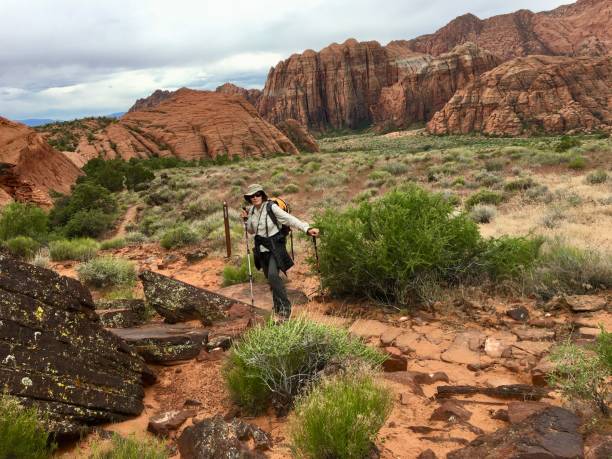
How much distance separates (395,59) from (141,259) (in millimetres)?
156430

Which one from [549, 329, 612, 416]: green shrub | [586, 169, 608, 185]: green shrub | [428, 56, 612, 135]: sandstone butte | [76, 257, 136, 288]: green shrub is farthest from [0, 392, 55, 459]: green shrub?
[428, 56, 612, 135]: sandstone butte

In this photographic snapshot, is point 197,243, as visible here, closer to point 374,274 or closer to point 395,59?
point 374,274

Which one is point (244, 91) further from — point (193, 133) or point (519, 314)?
point (519, 314)

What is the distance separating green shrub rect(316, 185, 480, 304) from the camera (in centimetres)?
625

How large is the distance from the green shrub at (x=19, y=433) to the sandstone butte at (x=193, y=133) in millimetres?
49382

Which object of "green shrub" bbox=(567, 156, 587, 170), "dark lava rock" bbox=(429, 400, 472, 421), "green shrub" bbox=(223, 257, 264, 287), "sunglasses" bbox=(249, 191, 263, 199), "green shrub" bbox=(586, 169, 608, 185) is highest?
"sunglasses" bbox=(249, 191, 263, 199)

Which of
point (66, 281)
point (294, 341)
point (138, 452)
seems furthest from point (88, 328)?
point (294, 341)

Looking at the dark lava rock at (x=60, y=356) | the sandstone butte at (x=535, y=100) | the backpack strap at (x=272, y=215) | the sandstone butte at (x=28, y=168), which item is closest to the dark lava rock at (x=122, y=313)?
the dark lava rock at (x=60, y=356)

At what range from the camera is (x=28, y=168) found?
28.3 m

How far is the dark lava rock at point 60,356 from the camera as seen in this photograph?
3410 mm

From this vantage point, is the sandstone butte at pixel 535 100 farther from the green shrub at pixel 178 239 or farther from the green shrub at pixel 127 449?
the green shrub at pixel 127 449

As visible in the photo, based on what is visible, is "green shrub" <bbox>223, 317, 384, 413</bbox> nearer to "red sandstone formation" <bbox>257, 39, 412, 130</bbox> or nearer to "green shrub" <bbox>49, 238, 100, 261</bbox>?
"green shrub" <bbox>49, 238, 100, 261</bbox>

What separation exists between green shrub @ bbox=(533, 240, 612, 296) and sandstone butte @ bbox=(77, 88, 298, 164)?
159 feet

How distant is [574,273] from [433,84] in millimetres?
127973
